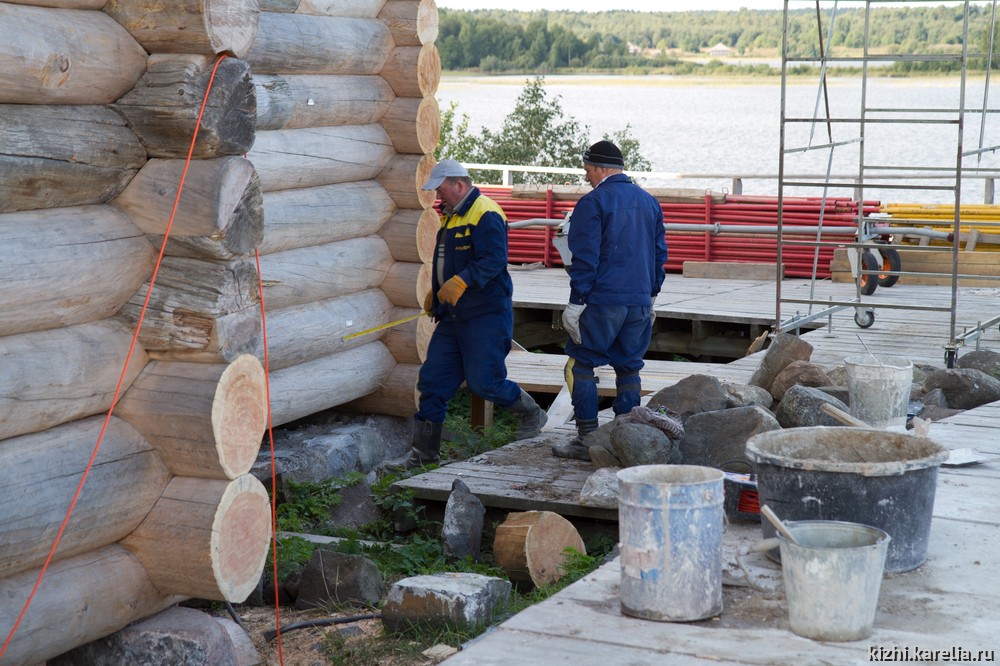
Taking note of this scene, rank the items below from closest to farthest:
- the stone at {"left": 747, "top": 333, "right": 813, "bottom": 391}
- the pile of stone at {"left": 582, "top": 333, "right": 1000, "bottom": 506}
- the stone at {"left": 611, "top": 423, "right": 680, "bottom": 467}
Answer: the pile of stone at {"left": 582, "top": 333, "right": 1000, "bottom": 506}
the stone at {"left": 611, "top": 423, "right": 680, "bottom": 467}
the stone at {"left": 747, "top": 333, "right": 813, "bottom": 391}

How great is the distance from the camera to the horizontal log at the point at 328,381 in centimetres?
798

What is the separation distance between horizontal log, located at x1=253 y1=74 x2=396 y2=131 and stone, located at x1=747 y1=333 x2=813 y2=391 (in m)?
3.34

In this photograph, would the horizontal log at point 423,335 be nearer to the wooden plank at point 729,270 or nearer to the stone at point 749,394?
the stone at point 749,394

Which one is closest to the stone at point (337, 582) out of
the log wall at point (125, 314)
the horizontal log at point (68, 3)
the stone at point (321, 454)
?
the log wall at point (125, 314)

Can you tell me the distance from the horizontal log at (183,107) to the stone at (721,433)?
3061 millimetres

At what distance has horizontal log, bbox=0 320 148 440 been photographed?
4340mm

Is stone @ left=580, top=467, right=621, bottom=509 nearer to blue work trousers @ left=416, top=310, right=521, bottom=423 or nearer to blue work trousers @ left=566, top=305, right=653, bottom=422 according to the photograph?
blue work trousers @ left=566, top=305, right=653, bottom=422

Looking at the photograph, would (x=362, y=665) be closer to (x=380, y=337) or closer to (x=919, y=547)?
(x=919, y=547)

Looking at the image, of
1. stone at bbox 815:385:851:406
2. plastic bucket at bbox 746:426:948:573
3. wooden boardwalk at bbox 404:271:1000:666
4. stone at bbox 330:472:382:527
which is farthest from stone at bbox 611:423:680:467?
plastic bucket at bbox 746:426:948:573

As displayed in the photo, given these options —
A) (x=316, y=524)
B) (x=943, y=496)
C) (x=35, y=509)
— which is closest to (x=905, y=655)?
(x=943, y=496)

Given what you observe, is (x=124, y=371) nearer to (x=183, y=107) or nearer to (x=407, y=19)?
(x=183, y=107)

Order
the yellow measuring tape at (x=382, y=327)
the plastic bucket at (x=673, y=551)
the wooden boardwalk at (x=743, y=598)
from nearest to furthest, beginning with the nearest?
the wooden boardwalk at (x=743, y=598) → the plastic bucket at (x=673, y=551) → the yellow measuring tape at (x=382, y=327)

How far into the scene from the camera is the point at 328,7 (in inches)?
323

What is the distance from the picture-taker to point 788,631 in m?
3.90
